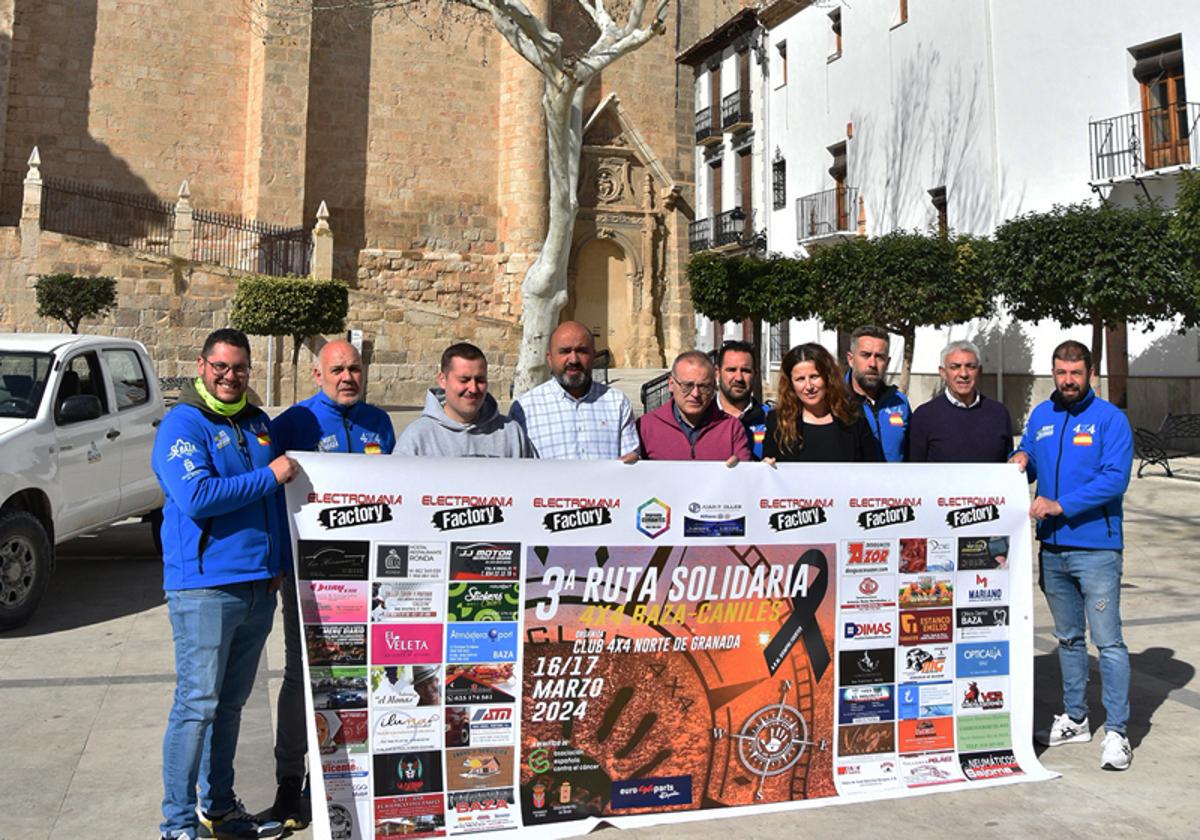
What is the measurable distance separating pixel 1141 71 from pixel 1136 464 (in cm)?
682

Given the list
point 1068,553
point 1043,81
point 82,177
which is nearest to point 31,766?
point 1068,553

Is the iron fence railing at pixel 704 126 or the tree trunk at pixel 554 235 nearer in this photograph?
the tree trunk at pixel 554 235

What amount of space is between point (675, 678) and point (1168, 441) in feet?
46.0

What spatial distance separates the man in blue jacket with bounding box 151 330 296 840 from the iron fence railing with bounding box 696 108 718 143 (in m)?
27.0

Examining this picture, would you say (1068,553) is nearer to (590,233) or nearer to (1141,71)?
(1141,71)

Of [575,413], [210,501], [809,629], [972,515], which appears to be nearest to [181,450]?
[210,501]

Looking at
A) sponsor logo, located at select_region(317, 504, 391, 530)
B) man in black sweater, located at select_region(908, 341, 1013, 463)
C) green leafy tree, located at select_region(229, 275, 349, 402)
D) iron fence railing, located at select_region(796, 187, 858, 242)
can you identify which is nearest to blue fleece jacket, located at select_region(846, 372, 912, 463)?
man in black sweater, located at select_region(908, 341, 1013, 463)

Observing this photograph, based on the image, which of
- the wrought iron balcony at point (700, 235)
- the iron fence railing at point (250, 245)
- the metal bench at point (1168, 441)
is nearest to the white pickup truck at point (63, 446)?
the metal bench at point (1168, 441)

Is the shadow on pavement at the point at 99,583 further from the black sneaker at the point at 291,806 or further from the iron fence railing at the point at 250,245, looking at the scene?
the iron fence railing at the point at 250,245

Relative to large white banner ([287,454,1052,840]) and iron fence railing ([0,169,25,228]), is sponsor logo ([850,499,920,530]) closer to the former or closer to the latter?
large white banner ([287,454,1052,840])

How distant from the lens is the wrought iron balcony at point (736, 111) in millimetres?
27328

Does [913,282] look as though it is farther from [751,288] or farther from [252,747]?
[252,747]

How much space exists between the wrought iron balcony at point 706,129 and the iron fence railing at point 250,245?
11886 mm

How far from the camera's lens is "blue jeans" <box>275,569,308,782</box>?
354 centimetres
